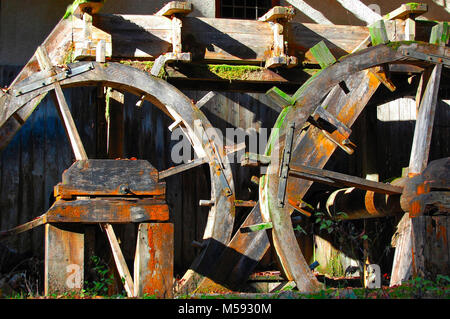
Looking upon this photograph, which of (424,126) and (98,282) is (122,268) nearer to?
(98,282)

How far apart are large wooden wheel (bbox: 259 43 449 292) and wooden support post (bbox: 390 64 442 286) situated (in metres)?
0.01

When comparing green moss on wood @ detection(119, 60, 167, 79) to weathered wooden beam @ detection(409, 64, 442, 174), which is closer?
A: weathered wooden beam @ detection(409, 64, 442, 174)

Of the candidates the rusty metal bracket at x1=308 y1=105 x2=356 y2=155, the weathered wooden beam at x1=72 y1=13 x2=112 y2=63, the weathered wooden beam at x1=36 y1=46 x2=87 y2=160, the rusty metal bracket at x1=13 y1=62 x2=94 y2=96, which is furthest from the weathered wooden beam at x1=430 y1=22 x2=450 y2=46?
the weathered wooden beam at x1=36 y1=46 x2=87 y2=160

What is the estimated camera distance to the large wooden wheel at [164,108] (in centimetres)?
814

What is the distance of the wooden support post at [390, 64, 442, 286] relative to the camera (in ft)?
25.9

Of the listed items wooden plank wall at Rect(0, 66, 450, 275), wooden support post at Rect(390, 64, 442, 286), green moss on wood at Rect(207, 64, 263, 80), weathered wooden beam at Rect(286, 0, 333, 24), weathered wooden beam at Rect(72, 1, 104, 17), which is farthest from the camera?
weathered wooden beam at Rect(286, 0, 333, 24)

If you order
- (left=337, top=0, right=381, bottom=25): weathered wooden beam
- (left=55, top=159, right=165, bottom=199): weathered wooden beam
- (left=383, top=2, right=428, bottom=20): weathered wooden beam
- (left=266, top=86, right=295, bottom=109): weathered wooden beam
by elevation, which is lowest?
(left=55, top=159, right=165, bottom=199): weathered wooden beam

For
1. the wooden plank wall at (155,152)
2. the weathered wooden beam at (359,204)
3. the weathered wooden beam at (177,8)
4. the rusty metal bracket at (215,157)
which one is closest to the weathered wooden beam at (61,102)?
the rusty metal bracket at (215,157)

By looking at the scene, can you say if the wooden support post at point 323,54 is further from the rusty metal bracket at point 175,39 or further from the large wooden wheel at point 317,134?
the rusty metal bracket at point 175,39

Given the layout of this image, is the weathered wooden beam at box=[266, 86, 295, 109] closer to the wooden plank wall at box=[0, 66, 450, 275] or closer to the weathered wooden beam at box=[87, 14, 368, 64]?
the weathered wooden beam at box=[87, 14, 368, 64]

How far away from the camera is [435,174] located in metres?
7.81

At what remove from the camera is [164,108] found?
877 cm

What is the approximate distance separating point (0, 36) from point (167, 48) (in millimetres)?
2909

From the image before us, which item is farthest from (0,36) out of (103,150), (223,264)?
(223,264)
